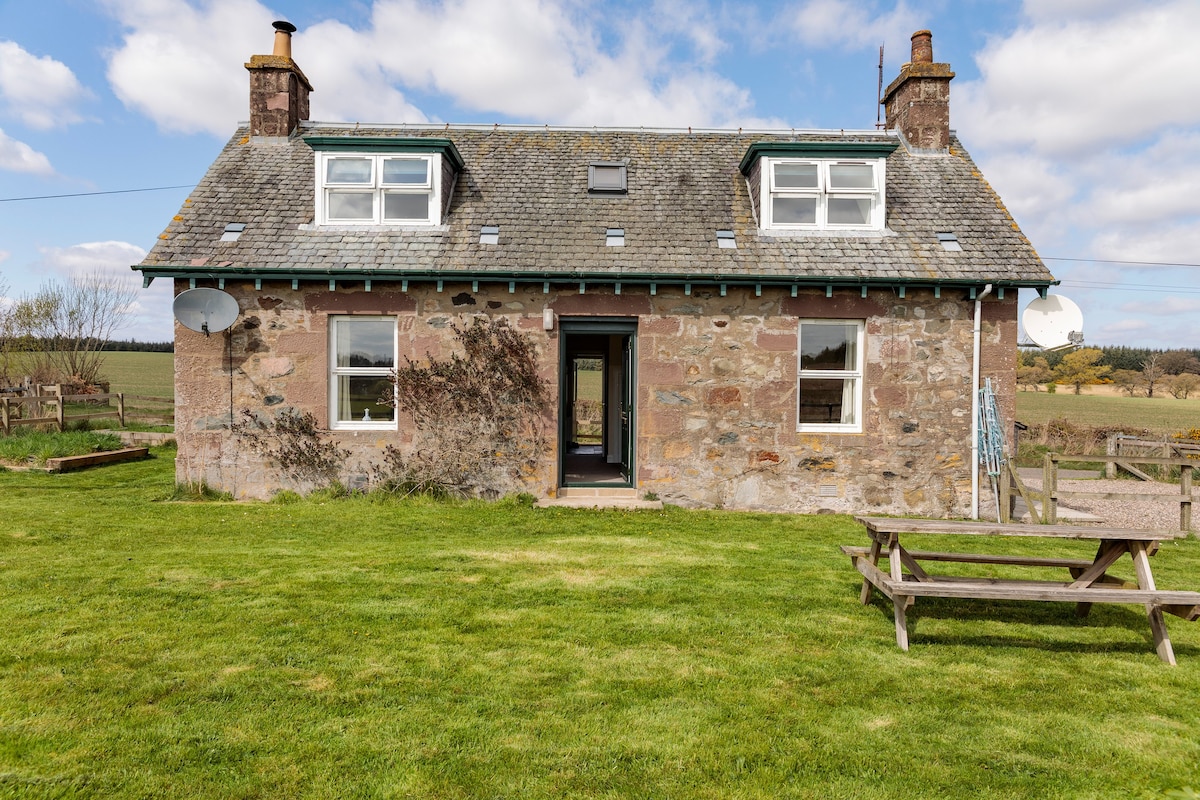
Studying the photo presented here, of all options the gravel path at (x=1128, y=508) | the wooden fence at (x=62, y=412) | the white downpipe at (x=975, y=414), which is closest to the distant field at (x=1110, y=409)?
the gravel path at (x=1128, y=508)

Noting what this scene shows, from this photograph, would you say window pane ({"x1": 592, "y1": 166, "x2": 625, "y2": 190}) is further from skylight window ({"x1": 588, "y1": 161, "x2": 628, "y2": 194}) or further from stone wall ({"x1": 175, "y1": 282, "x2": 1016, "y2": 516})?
stone wall ({"x1": 175, "y1": 282, "x2": 1016, "y2": 516})

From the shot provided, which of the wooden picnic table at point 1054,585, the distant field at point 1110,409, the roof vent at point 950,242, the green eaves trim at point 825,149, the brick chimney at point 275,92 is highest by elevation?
the brick chimney at point 275,92

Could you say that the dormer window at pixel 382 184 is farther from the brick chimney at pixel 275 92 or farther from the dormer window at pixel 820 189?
the dormer window at pixel 820 189

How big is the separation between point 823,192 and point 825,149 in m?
0.67

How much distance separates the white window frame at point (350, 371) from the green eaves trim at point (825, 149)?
21.8 feet

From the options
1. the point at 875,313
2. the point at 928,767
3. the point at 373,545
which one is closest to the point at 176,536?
the point at 373,545

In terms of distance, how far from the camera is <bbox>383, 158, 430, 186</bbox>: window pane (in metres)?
11.5

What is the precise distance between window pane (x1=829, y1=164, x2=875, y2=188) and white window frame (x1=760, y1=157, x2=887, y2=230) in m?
0.03

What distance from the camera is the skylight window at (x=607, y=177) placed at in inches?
484

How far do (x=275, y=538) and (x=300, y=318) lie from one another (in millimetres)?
3933

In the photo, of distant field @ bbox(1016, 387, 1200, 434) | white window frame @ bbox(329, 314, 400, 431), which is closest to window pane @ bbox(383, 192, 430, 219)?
white window frame @ bbox(329, 314, 400, 431)

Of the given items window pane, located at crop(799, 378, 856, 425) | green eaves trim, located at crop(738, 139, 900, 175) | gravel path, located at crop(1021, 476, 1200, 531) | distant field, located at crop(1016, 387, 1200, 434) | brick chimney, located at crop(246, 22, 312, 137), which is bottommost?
gravel path, located at crop(1021, 476, 1200, 531)

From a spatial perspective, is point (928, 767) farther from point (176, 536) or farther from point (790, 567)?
point (176, 536)

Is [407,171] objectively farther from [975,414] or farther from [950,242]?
[975,414]
